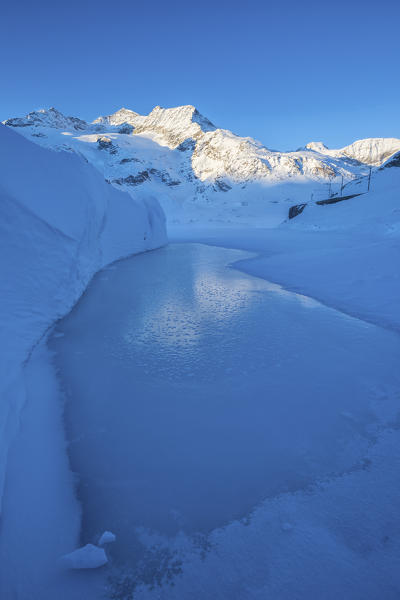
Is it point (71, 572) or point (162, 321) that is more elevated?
point (162, 321)

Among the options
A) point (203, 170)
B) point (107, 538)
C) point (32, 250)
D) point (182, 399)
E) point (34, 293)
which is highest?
point (203, 170)

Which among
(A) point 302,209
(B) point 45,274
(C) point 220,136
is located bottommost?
(B) point 45,274

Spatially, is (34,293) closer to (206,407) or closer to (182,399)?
(182,399)

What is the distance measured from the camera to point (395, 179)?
2372 centimetres

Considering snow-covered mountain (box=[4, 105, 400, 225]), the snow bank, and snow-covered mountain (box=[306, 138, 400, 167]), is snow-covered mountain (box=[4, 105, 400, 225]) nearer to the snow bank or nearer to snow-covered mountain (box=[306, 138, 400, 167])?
the snow bank

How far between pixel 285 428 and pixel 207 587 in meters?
1.09

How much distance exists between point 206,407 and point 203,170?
82841mm

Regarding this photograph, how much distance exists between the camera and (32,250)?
3.82 m

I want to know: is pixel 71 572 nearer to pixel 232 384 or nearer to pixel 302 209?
pixel 232 384

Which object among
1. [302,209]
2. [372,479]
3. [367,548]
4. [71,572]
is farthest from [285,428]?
[302,209]

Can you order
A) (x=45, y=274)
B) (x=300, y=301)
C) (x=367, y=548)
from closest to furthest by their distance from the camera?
(x=367, y=548) < (x=45, y=274) < (x=300, y=301)

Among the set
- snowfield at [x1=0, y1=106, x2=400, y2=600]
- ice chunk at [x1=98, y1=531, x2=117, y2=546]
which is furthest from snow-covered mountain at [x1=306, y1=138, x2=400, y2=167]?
ice chunk at [x1=98, y1=531, x2=117, y2=546]

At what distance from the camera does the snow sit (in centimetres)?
152

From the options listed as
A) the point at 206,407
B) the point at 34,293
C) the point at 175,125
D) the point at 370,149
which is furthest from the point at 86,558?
the point at 370,149
